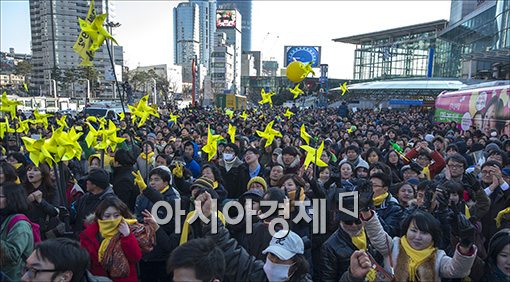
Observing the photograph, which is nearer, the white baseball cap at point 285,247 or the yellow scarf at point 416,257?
the white baseball cap at point 285,247

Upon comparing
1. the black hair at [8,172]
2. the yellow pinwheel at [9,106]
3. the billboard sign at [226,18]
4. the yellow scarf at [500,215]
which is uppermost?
the billboard sign at [226,18]

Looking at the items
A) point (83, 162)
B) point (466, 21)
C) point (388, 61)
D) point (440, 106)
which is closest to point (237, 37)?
point (388, 61)

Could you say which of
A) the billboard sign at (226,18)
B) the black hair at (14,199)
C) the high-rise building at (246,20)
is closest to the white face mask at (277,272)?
the black hair at (14,199)

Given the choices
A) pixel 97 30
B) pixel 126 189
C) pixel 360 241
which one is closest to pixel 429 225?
pixel 360 241

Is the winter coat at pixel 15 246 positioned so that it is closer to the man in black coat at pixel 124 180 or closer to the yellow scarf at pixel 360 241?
the man in black coat at pixel 124 180

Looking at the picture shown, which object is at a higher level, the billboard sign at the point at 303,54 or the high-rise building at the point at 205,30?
the high-rise building at the point at 205,30

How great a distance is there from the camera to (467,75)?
4269 centimetres

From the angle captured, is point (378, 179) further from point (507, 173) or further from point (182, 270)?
point (182, 270)

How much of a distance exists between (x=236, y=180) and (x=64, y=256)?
137 inches

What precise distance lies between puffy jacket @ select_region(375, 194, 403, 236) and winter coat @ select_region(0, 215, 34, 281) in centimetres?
271

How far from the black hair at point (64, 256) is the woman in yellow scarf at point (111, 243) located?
0.51 metres

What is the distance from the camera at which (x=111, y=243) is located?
2570 millimetres

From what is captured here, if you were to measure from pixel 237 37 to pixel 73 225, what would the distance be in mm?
114613

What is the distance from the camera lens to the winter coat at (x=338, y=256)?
2498 millimetres
